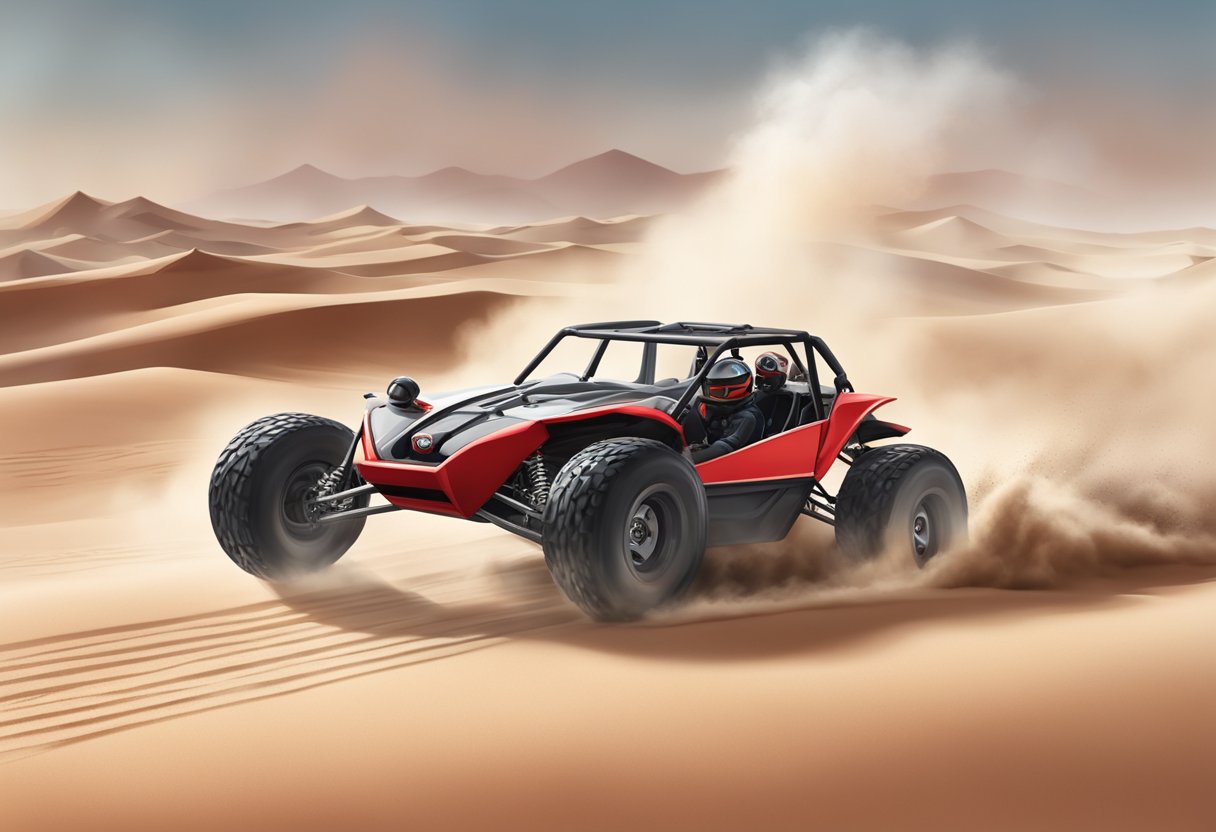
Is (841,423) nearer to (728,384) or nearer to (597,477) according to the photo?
(728,384)

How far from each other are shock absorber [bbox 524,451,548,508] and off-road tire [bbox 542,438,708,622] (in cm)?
48

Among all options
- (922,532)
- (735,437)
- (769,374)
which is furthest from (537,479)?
(922,532)

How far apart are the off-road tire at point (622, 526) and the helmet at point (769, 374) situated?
5.47ft

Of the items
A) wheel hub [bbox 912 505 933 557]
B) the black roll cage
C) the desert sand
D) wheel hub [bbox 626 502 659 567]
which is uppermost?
the black roll cage

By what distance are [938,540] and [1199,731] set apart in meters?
3.03

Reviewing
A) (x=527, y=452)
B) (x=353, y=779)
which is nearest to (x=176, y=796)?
(x=353, y=779)

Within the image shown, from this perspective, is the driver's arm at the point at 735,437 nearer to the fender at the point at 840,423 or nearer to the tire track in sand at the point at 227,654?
the fender at the point at 840,423

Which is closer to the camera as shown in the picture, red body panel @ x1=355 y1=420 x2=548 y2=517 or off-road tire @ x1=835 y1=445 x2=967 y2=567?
red body panel @ x1=355 y1=420 x2=548 y2=517

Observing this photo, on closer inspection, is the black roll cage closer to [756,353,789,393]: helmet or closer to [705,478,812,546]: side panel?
[756,353,789,393]: helmet

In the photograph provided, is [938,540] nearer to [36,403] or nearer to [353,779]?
[353,779]

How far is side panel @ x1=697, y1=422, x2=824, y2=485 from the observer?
7363mm

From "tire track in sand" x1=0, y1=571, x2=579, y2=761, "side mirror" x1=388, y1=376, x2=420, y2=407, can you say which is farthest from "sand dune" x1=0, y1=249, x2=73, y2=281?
"tire track in sand" x1=0, y1=571, x2=579, y2=761

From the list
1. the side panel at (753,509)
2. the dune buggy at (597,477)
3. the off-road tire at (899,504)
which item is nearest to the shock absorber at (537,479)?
the dune buggy at (597,477)

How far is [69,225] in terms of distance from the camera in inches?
3846
